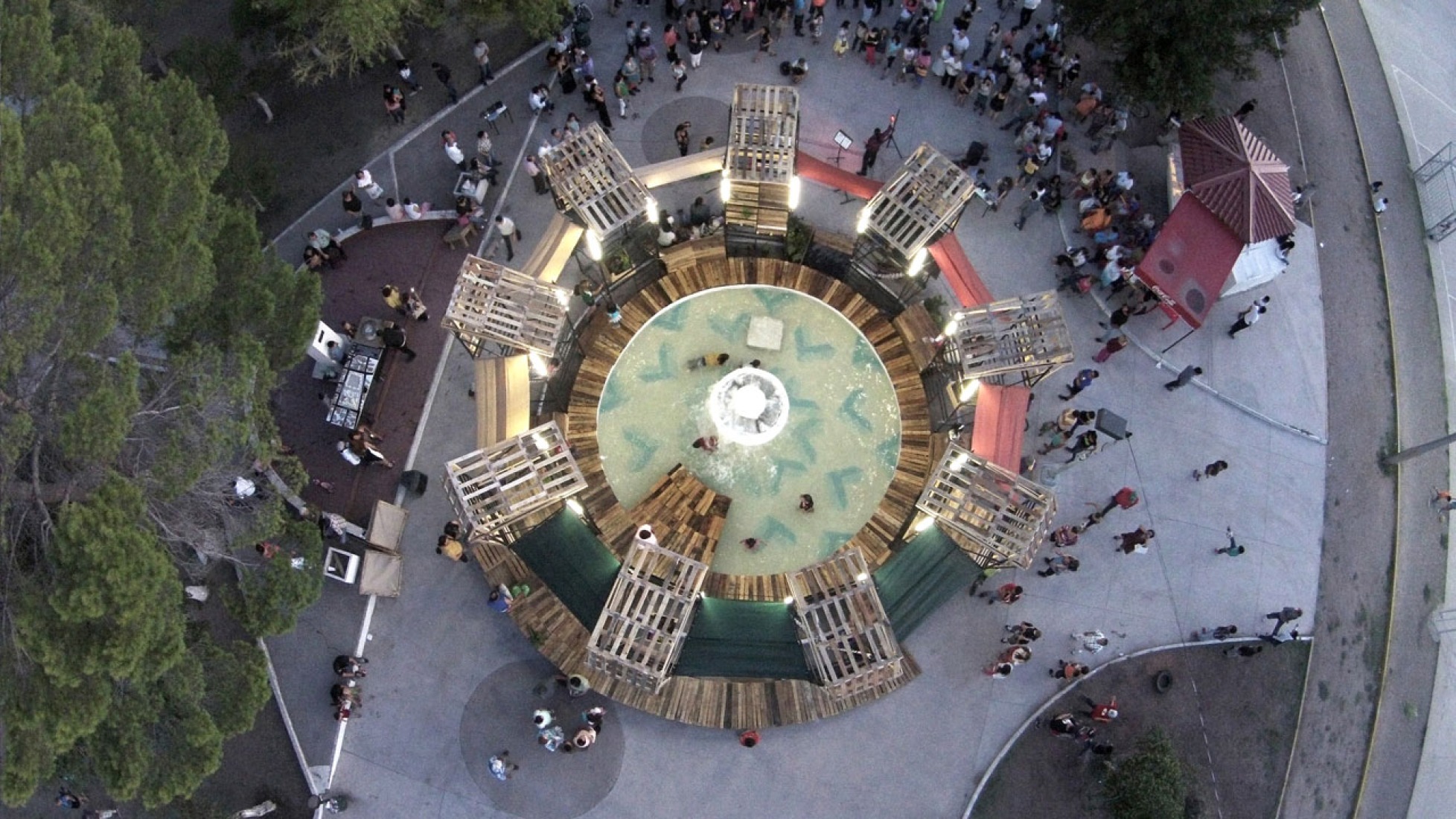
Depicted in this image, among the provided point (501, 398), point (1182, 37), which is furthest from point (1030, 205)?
point (501, 398)

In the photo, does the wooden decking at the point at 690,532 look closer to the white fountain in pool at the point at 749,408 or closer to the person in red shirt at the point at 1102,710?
the white fountain in pool at the point at 749,408

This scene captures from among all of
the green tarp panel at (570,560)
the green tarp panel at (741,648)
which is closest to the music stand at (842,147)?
the green tarp panel at (570,560)

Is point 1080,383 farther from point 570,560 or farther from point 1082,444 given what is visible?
point 570,560

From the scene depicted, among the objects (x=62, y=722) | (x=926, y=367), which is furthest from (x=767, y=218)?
(x=62, y=722)

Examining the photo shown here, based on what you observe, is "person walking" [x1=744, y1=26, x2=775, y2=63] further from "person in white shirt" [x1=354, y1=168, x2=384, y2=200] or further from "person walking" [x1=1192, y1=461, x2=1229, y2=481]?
"person walking" [x1=1192, y1=461, x2=1229, y2=481]

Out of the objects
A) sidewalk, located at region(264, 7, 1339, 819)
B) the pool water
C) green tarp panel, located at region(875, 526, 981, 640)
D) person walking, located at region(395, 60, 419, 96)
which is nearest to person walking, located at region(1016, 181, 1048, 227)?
sidewalk, located at region(264, 7, 1339, 819)
